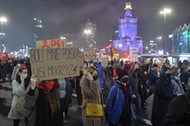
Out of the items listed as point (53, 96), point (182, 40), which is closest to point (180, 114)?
point (53, 96)

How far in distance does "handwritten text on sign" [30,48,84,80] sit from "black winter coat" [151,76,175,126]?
2316mm

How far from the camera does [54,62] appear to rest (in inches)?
180

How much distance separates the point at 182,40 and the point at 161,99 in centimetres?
11429

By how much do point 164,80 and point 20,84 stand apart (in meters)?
3.55

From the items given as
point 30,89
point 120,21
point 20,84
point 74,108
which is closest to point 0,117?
point 74,108

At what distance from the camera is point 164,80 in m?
6.04

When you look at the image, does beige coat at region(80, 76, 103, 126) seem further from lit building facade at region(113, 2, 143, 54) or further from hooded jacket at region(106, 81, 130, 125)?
lit building facade at region(113, 2, 143, 54)

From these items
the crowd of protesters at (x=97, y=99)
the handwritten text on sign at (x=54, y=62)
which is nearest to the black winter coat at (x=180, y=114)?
the crowd of protesters at (x=97, y=99)

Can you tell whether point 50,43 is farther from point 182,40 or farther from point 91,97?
point 182,40

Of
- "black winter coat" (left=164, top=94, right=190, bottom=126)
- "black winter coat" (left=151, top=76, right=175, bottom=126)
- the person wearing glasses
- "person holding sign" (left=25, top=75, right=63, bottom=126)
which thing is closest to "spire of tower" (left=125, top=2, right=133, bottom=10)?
"black winter coat" (left=151, top=76, right=175, bottom=126)

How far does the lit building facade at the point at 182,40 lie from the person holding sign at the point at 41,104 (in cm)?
10485

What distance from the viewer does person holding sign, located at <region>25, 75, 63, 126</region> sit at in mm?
3891

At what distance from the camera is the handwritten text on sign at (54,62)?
4.33 metres

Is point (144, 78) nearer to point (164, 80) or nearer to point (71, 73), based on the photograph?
point (164, 80)
